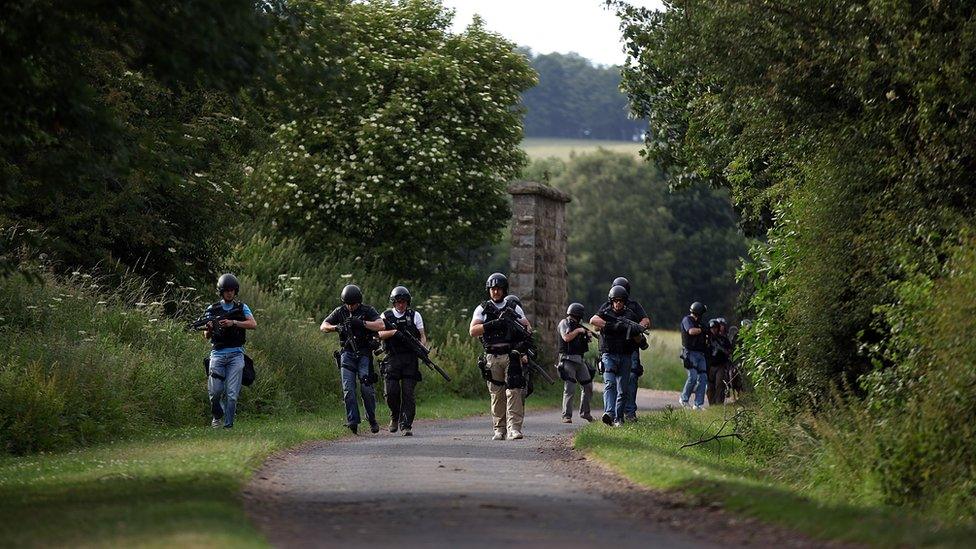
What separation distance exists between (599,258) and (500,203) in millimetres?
47547

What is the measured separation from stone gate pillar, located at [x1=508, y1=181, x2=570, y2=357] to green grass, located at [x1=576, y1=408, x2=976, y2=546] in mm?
15182

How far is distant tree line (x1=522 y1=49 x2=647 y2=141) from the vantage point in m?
158

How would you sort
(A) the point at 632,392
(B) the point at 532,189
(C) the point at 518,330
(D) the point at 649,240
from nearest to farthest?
(C) the point at 518,330
(A) the point at 632,392
(B) the point at 532,189
(D) the point at 649,240

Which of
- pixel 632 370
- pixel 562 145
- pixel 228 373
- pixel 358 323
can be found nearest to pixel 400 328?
pixel 358 323

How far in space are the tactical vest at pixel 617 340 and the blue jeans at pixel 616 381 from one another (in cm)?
9

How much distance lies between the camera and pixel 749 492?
37.9 feet

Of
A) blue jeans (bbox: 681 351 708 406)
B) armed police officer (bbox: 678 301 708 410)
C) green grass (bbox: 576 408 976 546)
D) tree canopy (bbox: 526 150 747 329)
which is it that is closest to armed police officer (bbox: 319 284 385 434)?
Answer: green grass (bbox: 576 408 976 546)

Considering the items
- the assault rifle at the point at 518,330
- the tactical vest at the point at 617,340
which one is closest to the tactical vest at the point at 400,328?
the assault rifle at the point at 518,330


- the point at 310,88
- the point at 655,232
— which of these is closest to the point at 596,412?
the point at 310,88

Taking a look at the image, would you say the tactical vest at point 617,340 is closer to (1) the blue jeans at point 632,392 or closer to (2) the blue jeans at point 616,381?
(2) the blue jeans at point 616,381

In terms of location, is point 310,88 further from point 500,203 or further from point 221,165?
point 500,203

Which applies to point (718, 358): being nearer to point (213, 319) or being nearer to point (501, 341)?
point (501, 341)

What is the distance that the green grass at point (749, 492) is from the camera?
9859mm

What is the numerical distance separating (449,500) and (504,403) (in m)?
7.85
